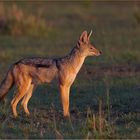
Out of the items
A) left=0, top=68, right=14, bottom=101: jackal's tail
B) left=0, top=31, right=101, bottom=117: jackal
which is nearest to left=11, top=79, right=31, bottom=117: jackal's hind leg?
left=0, top=31, right=101, bottom=117: jackal

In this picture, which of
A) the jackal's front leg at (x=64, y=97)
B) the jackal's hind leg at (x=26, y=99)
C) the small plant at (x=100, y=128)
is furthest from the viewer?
the jackal's hind leg at (x=26, y=99)

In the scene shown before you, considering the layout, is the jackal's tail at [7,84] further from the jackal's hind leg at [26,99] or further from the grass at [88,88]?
the jackal's hind leg at [26,99]

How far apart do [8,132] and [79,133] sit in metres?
1.13

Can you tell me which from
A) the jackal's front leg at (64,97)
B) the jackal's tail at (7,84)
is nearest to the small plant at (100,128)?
the jackal's front leg at (64,97)

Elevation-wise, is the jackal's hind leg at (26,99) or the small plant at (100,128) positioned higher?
the jackal's hind leg at (26,99)

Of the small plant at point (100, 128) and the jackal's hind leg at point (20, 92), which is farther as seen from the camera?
the jackal's hind leg at point (20, 92)

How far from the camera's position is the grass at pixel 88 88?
11.0 meters

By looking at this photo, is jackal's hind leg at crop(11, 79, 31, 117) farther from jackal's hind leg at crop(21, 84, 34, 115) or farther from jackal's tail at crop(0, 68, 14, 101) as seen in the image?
jackal's hind leg at crop(21, 84, 34, 115)

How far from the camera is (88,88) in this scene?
1573cm

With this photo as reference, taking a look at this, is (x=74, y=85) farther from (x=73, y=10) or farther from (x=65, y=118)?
(x=73, y=10)

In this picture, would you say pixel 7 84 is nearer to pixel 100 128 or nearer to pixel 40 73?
pixel 40 73

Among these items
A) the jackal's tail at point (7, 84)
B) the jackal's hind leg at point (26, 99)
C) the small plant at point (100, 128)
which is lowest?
the small plant at point (100, 128)

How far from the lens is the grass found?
11008 millimetres

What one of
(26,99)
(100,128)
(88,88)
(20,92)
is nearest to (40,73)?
(20,92)
